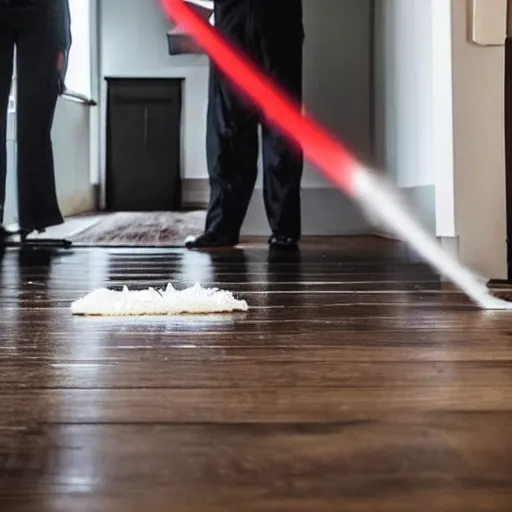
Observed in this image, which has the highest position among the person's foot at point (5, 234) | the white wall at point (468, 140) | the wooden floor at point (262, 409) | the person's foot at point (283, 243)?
the white wall at point (468, 140)

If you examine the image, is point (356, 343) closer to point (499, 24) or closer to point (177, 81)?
point (499, 24)

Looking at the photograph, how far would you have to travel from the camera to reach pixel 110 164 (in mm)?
4234

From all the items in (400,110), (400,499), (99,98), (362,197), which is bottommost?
(400,499)

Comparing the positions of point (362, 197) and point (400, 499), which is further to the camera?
point (362, 197)

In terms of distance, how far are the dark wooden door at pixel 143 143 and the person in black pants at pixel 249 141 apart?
2.26m

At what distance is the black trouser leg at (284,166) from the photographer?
1871 mm

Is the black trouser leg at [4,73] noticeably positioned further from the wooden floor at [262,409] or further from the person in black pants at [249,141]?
the wooden floor at [262,409]

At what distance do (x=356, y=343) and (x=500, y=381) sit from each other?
0.17 meters

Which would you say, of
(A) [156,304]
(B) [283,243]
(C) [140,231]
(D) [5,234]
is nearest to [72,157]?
(C) [140,231]

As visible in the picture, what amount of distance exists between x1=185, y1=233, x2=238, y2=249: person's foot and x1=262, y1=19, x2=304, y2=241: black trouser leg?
4.9 inches

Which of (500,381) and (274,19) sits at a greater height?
(274,19)

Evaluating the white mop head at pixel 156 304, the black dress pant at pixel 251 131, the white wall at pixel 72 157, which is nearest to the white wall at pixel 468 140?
the white mop head at pixel 156 304

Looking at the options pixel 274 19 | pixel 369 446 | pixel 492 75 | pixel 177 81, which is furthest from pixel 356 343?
pixel 177 81

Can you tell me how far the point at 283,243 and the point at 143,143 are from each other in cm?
249
